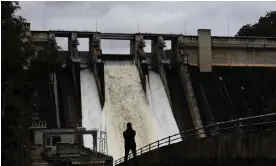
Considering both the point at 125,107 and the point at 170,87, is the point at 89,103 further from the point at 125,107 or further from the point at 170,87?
the point at 170,87

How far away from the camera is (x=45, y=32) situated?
50812 millimetres

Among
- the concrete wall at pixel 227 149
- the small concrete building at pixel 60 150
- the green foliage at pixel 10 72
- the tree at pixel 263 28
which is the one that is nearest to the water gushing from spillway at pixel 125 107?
the small concrete building at pixel 60 150

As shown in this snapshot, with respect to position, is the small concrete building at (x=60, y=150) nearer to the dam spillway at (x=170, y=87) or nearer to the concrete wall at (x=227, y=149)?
the dam spillway at (x=170, y=87)

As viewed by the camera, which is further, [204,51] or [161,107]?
[204,51]

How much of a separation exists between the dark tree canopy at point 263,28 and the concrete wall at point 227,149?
57.4 metres

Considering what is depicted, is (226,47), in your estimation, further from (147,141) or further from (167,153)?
(167,153)

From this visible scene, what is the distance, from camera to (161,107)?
4997 cm

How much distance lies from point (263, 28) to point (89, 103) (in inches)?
1357

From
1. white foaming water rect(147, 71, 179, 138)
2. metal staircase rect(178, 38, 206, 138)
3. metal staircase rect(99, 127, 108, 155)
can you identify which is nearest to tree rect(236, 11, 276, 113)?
metal staircase rect(178, 38, 206, 138)

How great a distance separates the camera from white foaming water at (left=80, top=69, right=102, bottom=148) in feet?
153

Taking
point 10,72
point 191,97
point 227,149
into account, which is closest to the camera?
point 227,149

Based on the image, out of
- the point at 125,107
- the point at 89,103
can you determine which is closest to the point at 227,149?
the point at 89,103

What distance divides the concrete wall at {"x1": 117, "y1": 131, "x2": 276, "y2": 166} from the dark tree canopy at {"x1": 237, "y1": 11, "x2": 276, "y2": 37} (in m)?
57.4

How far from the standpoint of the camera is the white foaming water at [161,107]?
4822 centimetres
